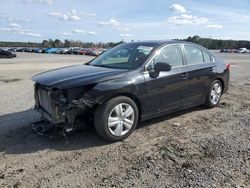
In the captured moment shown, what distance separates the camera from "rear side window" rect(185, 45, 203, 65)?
6.41m

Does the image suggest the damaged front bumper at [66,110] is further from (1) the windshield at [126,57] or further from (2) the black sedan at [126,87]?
(1) the windshield at [126,57]

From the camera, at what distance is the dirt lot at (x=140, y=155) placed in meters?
3.75

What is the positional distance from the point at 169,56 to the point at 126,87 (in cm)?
142

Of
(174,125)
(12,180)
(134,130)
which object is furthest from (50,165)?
(174,125)

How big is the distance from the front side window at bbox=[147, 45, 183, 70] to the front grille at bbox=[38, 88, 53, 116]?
1798mm

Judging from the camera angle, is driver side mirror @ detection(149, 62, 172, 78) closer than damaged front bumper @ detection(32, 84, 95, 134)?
No

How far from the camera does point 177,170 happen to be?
4.00 meters

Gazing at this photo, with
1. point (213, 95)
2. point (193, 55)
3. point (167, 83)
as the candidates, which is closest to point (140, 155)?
point (167, 83)

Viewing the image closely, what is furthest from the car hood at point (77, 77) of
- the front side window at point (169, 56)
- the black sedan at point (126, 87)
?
the front side window at point (169, 56)

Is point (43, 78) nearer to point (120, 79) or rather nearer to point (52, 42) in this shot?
point (120, 79)

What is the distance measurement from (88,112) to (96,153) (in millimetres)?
685

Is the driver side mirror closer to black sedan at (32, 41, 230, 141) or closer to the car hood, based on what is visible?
black sedan at (32, 41, 230, 141)

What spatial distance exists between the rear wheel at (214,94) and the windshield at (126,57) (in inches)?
78.0

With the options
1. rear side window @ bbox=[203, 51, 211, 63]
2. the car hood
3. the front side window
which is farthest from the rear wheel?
the car hood
